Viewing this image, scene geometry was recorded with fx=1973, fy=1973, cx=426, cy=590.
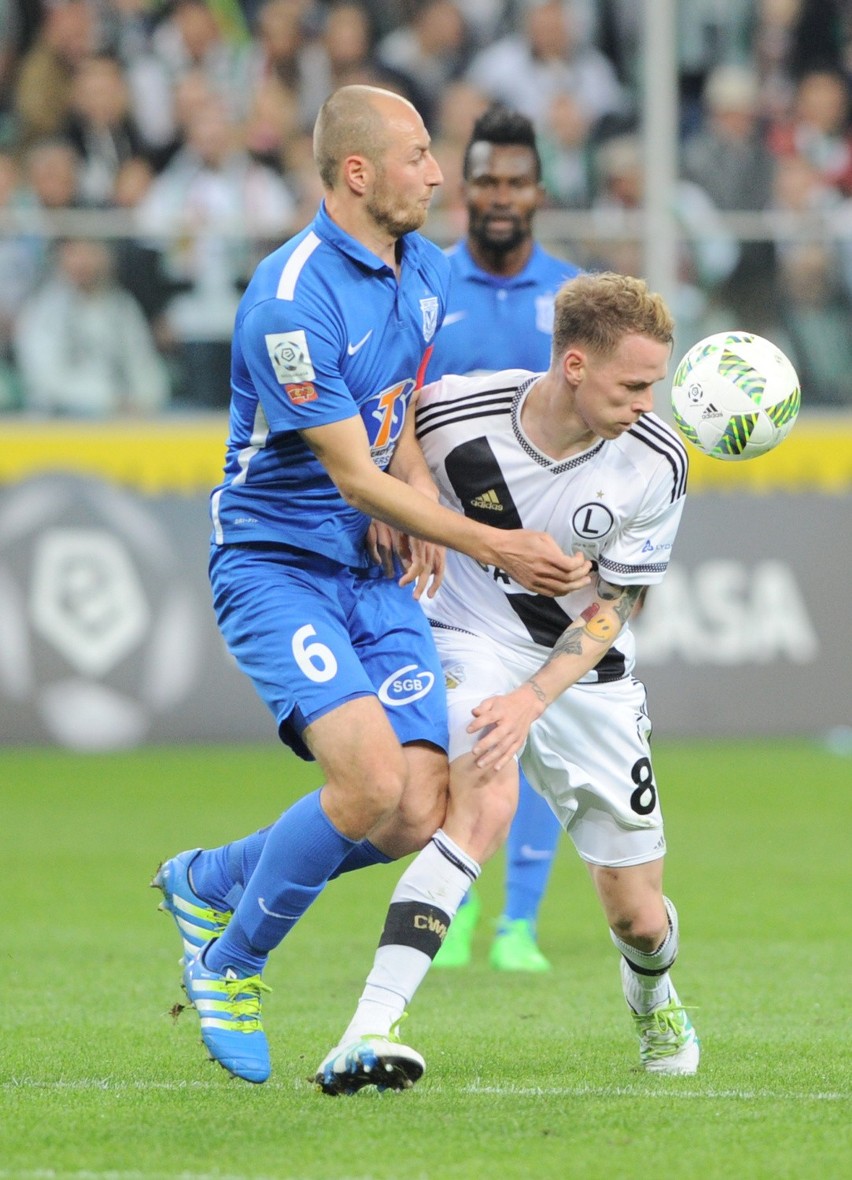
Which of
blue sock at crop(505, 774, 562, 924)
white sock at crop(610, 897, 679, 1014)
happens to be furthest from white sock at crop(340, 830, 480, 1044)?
blue sock at crop(505, 774, 562, 924)

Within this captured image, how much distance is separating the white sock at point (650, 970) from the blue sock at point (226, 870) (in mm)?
939

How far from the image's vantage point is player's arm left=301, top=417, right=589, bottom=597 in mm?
4508

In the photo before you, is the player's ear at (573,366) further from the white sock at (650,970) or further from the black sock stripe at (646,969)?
→ the black sock stripe at (646,969)

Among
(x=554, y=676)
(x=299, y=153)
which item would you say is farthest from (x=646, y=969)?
(x=299, y=153)

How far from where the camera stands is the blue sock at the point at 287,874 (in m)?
4.61

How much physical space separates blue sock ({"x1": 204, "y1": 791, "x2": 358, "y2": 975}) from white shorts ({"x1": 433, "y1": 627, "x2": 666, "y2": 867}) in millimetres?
477

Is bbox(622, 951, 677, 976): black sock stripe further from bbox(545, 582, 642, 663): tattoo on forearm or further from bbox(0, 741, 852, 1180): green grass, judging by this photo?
bbox(545, 582, 642, 663): tattoo on forearm

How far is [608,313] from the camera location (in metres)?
4.62

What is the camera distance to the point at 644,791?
16.4 ft

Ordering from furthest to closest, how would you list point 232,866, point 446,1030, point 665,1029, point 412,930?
point 446,1030 < point 232,866 < point 665,1029 < point 412,930

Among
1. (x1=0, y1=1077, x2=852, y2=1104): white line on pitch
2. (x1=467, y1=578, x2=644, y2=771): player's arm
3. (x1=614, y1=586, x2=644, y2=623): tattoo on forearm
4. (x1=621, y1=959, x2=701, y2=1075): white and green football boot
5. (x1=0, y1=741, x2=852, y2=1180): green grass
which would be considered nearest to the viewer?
(x1=0, y1=741, x2=852, y2=1180): green grass

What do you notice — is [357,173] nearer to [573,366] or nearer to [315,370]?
[315,370]

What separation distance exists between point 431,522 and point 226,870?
120 centimetres

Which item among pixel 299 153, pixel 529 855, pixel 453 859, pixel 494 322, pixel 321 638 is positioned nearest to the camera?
pixel 453 859
